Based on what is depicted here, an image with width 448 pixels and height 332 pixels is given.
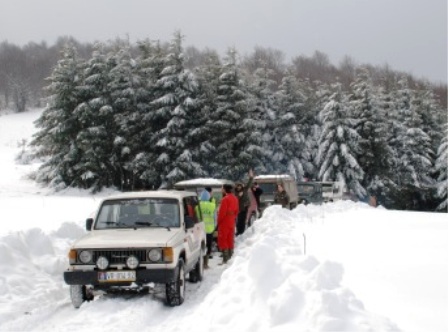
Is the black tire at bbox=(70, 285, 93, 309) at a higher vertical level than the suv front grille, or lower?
lower

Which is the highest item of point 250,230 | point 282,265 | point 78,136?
point 78,136

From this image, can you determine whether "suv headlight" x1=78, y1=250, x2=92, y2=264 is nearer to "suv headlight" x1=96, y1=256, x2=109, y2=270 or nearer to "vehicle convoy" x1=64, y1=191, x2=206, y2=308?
"vehicle convoy" x1=64, y1=191, x2=206, y2=308

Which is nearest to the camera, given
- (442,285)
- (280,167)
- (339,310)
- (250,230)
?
(339,310)

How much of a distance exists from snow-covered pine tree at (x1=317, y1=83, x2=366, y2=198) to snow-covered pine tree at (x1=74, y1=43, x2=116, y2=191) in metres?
18.6

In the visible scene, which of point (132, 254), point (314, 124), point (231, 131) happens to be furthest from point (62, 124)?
point (132, 254)

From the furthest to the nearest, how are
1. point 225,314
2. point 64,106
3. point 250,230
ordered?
point 64,106 → point 250,230 → point 225,314

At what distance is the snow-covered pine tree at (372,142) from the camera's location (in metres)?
47.6

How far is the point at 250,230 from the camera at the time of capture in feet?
54.5

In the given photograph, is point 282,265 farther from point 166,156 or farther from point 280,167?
point 280,167

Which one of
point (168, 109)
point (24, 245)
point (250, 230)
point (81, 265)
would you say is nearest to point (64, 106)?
point (168, 109)

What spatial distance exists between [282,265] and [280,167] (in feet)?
139

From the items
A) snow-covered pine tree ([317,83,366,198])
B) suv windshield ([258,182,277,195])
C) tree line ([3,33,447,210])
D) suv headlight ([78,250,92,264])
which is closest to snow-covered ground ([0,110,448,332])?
suv headlight ([78,250,92,264])

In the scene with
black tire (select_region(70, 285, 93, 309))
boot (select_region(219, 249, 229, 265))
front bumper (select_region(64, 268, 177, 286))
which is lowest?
boot (select_region(219, 249, 229, 265))

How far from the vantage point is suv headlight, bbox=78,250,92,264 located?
7.98m
